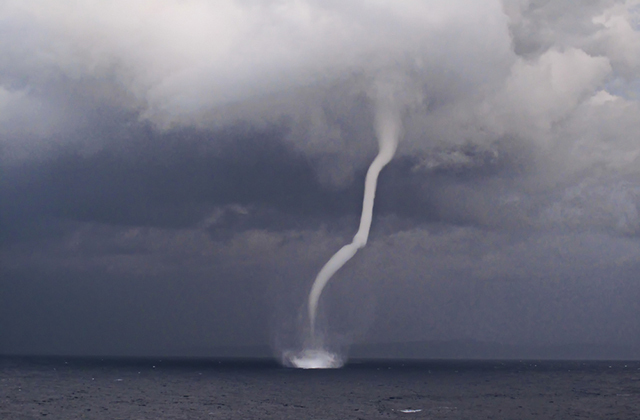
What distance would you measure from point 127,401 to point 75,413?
28562 mm

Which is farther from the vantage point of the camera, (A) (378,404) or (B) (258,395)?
(B) (258,395)

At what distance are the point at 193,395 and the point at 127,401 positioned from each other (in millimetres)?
24305

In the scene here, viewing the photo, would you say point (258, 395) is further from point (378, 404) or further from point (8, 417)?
point (8, 417)

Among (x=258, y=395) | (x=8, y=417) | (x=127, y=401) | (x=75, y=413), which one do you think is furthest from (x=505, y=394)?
(x=8, y=417)

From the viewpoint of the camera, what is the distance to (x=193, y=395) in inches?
6939

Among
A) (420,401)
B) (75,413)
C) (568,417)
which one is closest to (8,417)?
(75,413)

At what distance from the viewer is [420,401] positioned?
519ft

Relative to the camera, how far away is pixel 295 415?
12700 centimetres

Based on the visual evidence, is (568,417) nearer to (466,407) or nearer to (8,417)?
(466,407)

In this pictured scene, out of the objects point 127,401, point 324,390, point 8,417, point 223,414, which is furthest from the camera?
point 324,390

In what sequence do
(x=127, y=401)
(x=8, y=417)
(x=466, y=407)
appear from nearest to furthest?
(x=8, y=417), (x=466, y=407), (x=127, y=401)

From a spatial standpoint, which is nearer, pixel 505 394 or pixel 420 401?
pixel 420 401

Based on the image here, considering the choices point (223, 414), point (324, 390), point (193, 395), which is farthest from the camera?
point (324, 390)

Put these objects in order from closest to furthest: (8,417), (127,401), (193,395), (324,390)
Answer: (8,417), (127,401), (193,395), (324,390)
